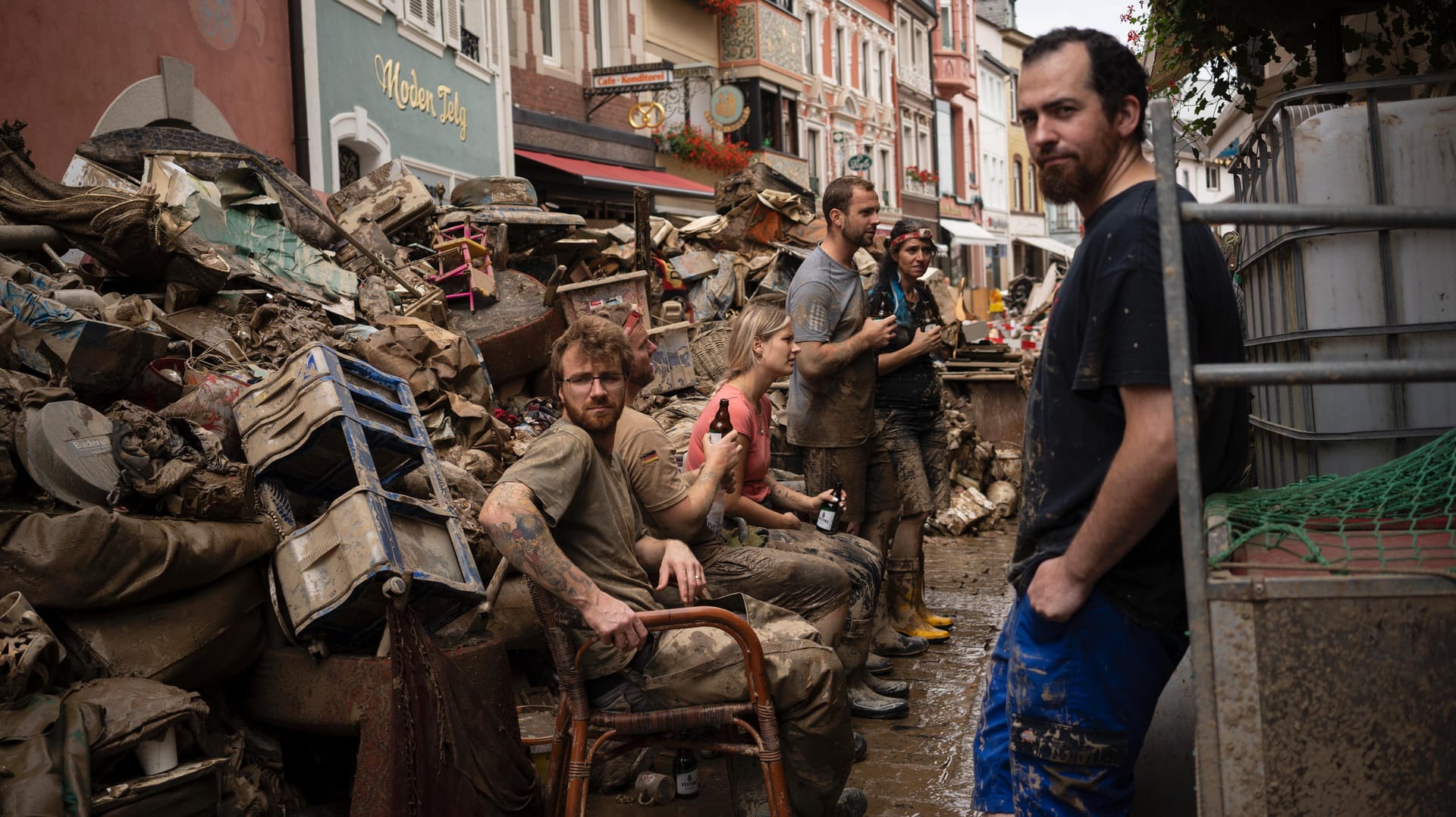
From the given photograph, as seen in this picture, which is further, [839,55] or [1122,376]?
[839,55]

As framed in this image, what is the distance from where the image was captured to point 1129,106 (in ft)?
7.20

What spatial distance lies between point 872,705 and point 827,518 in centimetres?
82

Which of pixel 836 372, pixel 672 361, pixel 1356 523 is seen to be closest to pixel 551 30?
pixel 672 361

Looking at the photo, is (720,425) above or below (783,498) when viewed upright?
above

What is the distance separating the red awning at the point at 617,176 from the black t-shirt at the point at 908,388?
44.5ft

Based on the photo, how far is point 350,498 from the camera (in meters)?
3.71

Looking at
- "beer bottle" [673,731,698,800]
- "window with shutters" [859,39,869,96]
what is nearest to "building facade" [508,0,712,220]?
"beer bottle" [673,731,698,800]

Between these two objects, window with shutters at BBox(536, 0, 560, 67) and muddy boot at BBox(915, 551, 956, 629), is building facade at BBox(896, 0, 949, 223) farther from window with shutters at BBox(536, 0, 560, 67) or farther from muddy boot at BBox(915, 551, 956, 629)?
muddy boot at BBox(915, 551, 956, 629)

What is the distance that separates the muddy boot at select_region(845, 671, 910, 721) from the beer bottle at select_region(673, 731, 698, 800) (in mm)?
1105

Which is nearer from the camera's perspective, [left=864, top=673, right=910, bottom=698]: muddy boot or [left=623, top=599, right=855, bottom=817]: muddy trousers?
[left=623, top=599, right=855, bottom=817]: muddy trousers

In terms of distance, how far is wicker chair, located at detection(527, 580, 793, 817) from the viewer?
3.26 metres

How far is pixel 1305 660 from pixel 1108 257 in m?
0.75

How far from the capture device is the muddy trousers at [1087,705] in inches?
84.7

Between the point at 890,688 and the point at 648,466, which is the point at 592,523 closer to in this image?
the point at 648,466
